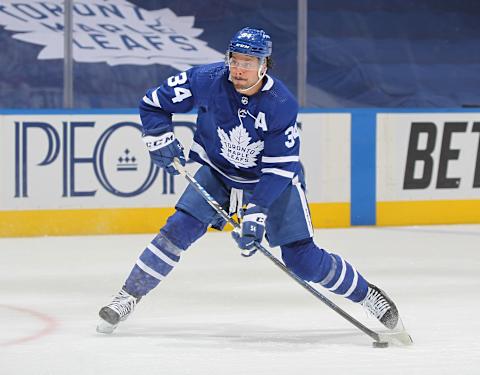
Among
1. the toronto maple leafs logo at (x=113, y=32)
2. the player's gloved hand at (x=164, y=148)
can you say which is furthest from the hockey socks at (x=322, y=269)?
the toronto maple leafs logo at (x=113, y=32)

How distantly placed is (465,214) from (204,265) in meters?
2.69

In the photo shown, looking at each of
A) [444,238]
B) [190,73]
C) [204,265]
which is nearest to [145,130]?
[190,73]

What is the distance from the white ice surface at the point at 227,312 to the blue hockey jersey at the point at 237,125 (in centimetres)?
59

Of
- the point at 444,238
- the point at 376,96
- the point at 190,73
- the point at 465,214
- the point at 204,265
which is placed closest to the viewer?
the point at 190,73

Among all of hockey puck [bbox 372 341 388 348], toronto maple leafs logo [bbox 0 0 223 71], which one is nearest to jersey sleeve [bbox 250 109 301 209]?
hockey puck [bbox 372 341 388 348]

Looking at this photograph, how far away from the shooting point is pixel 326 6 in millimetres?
10781

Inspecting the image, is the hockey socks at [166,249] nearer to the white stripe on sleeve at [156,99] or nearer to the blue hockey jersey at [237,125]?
the blue hockey jersey at [237,125]

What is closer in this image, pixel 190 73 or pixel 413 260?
pixel 190 73

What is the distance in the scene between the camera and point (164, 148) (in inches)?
187

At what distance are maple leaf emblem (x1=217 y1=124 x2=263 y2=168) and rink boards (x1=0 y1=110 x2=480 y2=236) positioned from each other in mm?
3771

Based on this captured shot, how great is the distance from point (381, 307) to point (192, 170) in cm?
386

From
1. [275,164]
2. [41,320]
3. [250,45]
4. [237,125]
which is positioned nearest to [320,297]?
[275,164]

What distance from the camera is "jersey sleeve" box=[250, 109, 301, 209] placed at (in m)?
4.49

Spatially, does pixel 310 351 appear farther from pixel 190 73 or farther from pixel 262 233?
pixel 190 73
